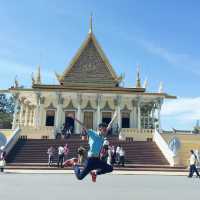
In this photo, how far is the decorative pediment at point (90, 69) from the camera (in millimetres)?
37375

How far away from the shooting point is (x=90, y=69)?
1496 inches

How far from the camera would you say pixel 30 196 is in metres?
7.01

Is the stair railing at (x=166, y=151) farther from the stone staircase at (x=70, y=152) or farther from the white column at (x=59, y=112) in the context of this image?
the white column at (x=59, y=112)

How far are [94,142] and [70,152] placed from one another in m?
17.7

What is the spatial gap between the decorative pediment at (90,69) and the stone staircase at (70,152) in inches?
451

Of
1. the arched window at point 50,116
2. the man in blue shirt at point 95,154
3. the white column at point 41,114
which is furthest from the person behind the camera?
the arched window at point 50,116

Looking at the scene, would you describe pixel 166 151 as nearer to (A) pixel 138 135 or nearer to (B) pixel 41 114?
(A) pixel 138 135

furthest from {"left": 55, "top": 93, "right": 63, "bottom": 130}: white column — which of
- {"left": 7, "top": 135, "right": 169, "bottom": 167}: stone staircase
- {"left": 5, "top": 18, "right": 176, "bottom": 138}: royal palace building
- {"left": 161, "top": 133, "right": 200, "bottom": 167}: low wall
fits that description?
{"left": 161, "top": 133, "right": 200, "bottom": 167}: low wall

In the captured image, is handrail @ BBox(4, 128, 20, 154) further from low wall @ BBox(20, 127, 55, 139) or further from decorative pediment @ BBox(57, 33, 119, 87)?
decorative pediment @ BBox(57, 33, 119, 87)

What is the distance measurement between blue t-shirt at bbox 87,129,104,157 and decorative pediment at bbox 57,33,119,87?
30.4 m

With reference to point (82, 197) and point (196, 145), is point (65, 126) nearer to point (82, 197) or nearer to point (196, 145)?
point (196, 145)

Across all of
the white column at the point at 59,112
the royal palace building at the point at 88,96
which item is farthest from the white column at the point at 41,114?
the white column at the point at 59,112

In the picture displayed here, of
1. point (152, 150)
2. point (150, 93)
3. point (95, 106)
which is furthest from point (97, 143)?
point (95, 106)

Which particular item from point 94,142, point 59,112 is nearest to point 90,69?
point 59,112
